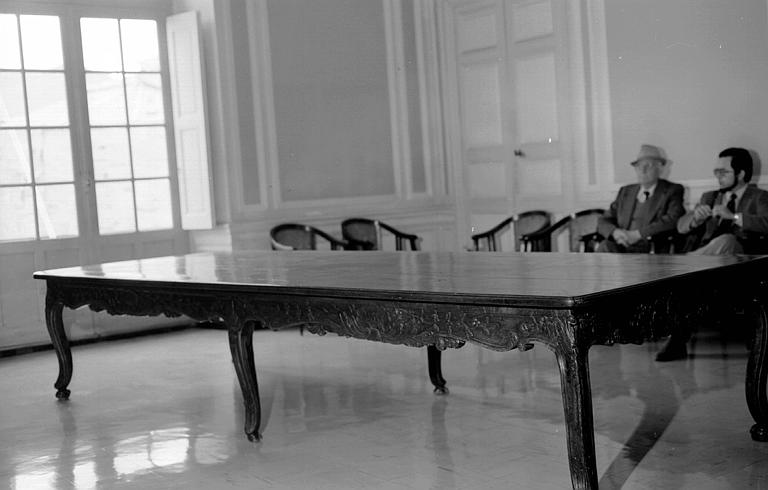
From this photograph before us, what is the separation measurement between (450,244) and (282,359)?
9.66 ft

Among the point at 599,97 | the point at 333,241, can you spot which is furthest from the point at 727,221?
the point at 333,241

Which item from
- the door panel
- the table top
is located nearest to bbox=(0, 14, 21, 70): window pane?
the table top

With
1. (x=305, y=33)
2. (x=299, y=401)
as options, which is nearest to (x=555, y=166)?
(x=305, y=33)

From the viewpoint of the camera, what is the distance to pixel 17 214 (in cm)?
744

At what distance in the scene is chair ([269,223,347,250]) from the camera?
810cm

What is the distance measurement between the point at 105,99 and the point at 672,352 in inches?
187

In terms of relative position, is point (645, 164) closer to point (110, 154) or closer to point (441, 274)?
point (441, 274)

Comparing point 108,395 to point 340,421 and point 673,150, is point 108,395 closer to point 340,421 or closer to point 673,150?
point 340,421

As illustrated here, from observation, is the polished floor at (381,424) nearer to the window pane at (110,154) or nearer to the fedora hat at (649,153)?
the fedora hat at (649,153)

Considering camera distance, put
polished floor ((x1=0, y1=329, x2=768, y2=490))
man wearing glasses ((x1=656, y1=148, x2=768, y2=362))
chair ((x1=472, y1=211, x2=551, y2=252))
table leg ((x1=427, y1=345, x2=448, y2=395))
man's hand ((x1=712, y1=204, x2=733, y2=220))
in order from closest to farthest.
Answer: polished floor ((x1=0, y1=329, x2=768, y2=490))
table leg ((x1=427, y1=345, x2=448, y2=395))
man wearing glasses ((x1=656, y1=148, x2=768, y2=362))
man's hand ((x1=712, y1=204, x2=733, y2=220))
chair ((x1=472, y1=211, x2=551, y2=252))

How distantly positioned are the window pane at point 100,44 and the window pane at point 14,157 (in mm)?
795

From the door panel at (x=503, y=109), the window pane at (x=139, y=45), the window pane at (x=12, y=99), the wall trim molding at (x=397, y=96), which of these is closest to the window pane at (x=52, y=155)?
the window pane at (x=12, y=99)

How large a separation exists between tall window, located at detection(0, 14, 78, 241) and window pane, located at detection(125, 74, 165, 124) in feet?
1.78

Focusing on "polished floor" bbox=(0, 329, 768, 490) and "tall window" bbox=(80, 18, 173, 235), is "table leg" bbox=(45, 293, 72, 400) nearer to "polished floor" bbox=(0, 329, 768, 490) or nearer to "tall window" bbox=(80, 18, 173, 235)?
"polished floor" bbox=(0, 329, 768, 490)
